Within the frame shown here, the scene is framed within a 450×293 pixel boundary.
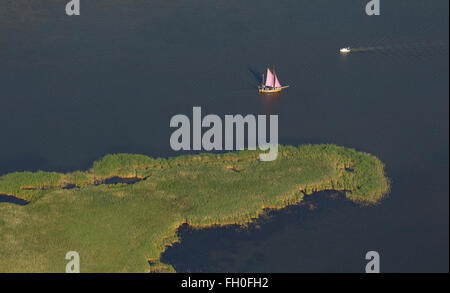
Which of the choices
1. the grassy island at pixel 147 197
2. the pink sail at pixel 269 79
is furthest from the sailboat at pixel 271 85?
the grassy island at pixel 147 197

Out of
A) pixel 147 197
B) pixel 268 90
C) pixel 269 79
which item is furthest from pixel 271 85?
pixel 147 197

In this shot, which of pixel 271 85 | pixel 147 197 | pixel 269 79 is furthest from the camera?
pixel 271 85

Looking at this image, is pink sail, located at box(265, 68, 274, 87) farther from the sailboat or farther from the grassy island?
the grassy island

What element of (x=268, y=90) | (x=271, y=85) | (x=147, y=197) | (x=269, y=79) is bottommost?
(x=147, y=197)

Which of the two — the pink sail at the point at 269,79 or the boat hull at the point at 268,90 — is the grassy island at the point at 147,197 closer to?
the boat hull at the point at 268,90

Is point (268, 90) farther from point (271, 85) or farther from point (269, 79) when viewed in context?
point (269, 79)

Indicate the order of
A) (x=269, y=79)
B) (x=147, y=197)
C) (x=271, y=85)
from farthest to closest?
(x=271, y=85)
(x=269, y=79)
(x=147, y=197)

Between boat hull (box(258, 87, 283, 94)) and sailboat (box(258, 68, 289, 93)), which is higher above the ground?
sailboat (box(258, 68, 289, 93))

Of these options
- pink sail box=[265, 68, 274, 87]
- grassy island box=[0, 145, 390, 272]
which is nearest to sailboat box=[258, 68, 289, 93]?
pink sail box=[265, 68, 274, 87]

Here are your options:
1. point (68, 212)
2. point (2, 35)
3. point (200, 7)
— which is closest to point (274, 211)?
point (68, 212)
